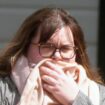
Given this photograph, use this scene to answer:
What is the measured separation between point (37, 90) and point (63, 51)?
0.26 metres

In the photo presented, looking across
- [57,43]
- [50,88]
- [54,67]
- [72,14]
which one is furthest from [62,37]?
[72,14]

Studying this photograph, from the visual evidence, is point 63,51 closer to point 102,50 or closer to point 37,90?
point 37,90

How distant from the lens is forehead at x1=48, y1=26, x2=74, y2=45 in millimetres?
3359

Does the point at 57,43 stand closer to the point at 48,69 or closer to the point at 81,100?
the point at 48,69

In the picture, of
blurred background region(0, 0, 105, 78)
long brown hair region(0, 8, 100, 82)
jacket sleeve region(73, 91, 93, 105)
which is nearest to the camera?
jacket sleeve region(73, 91, 93, 105)

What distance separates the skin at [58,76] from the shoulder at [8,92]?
0.17 m

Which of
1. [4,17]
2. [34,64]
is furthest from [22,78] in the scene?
[4,17]

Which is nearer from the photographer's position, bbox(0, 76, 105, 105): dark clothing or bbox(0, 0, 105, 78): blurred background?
bbox(0, 76, 105, 105): dark clothing

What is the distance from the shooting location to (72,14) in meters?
6.94

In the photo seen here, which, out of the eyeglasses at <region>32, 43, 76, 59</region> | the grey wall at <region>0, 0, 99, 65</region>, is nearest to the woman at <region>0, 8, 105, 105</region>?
the eyeglasses at <region>32, 43, 76, 59</region>

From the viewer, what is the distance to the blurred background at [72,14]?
692 centimetres

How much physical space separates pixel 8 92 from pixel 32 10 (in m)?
3.59

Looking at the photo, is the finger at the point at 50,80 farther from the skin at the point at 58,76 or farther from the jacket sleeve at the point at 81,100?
the jacket sleeve at the point at 81,100

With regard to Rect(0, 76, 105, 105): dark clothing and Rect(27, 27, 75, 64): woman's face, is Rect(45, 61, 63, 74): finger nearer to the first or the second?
Rect(27, 27, 75, 64): woman's face
